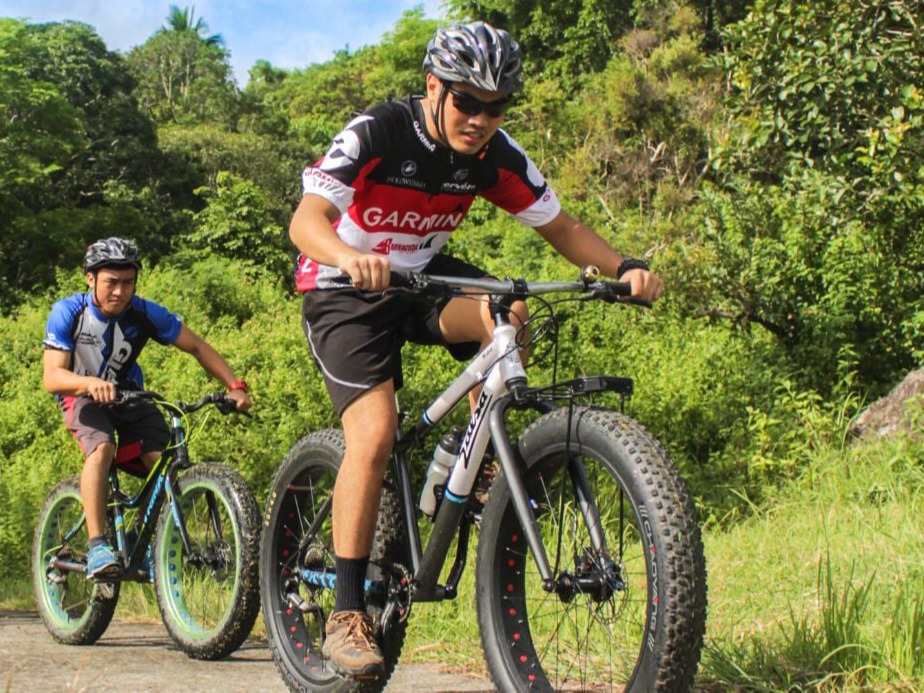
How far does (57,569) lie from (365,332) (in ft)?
13.2

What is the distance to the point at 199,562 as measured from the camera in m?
6.08

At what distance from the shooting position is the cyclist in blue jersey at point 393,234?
382 centimetres

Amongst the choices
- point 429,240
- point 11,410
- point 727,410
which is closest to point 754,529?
point 727,410

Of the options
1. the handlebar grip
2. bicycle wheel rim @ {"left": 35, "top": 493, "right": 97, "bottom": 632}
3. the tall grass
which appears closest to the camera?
the handlebar grip

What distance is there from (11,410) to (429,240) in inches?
432

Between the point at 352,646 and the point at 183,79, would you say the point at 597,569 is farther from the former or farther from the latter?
the point at 183,79

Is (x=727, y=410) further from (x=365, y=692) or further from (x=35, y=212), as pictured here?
(x=35, y=212)

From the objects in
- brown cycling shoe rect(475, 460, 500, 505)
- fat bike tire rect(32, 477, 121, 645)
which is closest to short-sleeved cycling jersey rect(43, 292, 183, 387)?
fat bike tire rect(32, 477, 121, 645)

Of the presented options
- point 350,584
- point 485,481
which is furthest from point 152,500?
point 485,481

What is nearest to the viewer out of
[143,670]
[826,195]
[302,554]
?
[302,554]

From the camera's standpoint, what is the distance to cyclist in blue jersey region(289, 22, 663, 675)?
3.82m

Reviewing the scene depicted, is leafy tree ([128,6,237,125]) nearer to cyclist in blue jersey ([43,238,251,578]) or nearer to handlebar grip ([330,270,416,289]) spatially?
cyclist in blue jersey ([43,238,251,578])

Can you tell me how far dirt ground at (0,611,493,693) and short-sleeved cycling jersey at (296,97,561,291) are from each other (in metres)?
1.78

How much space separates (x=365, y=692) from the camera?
4.09 m
